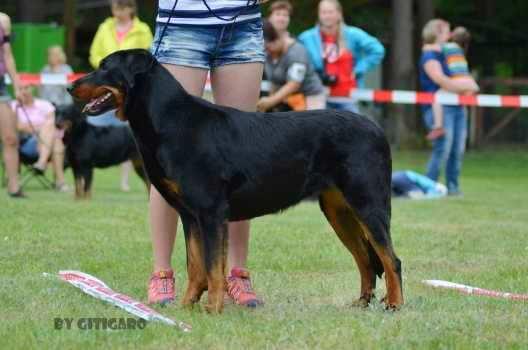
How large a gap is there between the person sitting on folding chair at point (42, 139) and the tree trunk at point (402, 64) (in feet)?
34.5

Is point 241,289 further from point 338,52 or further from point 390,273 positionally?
point 338,52

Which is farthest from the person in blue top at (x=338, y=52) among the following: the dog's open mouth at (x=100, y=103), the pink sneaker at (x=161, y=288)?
the dog's open mouth at (x=100, y=103)

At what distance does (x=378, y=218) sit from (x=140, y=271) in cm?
199

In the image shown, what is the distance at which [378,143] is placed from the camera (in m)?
5.46

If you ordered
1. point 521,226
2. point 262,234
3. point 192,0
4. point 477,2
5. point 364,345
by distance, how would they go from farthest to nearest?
point 477,2 → point 521,226 → point 262,234 → point 192,0 → point 364,345

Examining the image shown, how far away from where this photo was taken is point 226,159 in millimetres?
5219

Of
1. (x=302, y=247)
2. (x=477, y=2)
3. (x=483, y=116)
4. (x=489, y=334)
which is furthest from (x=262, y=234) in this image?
(x=477, y=2)

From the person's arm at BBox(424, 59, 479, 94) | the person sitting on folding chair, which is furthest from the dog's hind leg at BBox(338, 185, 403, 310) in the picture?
the person sitting on folding chair

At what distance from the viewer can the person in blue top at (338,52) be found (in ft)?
41.2

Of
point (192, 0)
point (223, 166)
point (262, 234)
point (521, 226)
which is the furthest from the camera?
point (521, 226)

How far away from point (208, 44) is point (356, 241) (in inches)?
49.6

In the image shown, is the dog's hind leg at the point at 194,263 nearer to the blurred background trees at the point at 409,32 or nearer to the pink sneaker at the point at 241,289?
the pink sneaker at the point at 241,289

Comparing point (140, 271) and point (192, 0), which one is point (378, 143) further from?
point (140, 271)

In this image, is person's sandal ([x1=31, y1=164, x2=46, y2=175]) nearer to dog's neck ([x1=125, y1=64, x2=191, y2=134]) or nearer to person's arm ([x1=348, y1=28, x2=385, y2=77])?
person's arm ([x1=348, y1=28, x2=385, y2=77])
